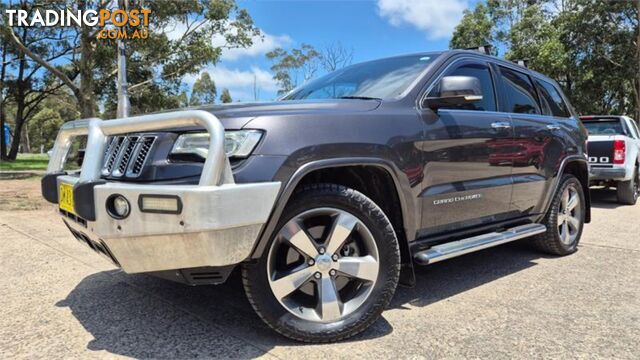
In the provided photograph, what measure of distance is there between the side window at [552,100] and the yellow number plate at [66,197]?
422 cm

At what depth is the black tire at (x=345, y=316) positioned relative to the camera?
258 cm

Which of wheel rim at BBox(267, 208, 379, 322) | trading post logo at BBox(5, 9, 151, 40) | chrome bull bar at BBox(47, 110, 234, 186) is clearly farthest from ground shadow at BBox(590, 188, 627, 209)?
trading post logo at BBox(5, 9, 151, 40)

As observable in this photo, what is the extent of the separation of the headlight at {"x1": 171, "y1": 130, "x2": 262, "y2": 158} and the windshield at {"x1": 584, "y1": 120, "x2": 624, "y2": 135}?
955 cm

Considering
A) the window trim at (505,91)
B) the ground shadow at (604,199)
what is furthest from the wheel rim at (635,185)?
the window trim at (505,91)

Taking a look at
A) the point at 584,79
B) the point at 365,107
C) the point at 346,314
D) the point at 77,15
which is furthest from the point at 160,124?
the point at 584,79

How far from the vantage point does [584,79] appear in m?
25.9

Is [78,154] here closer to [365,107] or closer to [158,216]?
[158,216]

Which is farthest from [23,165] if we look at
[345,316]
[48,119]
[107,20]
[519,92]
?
[48,119]

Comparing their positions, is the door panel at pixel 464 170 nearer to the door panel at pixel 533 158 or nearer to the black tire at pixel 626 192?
the door panel at pixel 533 158

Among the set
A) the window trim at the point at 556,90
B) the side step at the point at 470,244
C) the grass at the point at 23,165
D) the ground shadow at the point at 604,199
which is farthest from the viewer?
the grass at the point at 23,165

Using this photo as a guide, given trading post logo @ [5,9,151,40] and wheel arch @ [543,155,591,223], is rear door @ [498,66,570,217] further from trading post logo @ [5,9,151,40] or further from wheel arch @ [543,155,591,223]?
trading post logo @ [5,9,151,40]

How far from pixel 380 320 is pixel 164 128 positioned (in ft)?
5.70

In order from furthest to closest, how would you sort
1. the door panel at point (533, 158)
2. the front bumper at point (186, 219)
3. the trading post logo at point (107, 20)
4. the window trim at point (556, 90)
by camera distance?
the trading post logo at point (107, 20)
the window trim at point (556, 90)
the door panel at point (533, 158)
the front bumper at point (186, 219)

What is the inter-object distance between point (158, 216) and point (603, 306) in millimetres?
3006
